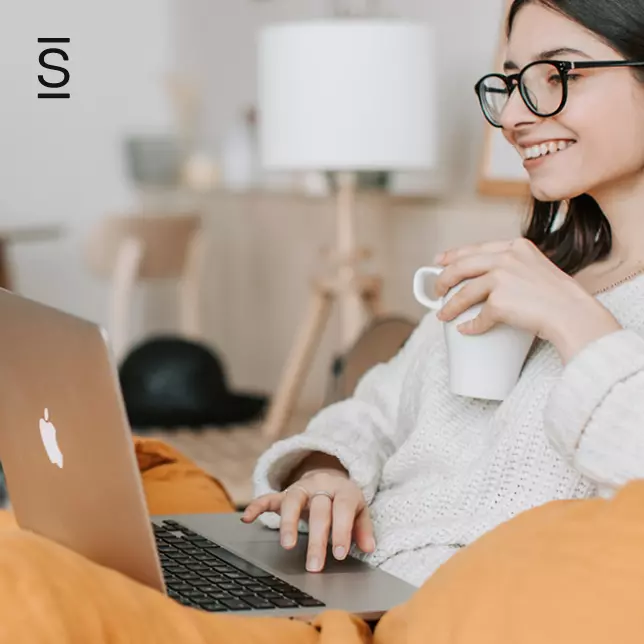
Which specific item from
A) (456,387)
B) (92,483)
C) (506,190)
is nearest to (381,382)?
(456,387)

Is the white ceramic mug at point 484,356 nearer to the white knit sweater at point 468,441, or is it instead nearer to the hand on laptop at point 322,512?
the white knit sweater at point 468,441

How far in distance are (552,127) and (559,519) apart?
1.64 feet

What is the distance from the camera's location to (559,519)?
40.6 inches

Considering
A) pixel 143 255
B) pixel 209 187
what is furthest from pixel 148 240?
pixel 209 187

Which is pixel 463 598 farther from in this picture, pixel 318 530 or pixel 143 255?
pixel 143 255

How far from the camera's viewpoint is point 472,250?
1.32 meters

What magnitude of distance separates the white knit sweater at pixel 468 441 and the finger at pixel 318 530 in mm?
81

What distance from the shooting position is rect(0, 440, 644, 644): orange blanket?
2.99 feet

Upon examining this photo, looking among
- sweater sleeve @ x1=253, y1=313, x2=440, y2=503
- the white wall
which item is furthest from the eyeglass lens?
the white wall

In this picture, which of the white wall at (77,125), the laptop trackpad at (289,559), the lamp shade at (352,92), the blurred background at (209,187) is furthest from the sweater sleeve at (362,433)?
the white wall at (77,125)

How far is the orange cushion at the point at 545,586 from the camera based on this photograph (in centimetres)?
93

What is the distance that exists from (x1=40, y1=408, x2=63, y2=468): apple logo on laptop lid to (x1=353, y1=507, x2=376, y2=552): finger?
36 centimetres

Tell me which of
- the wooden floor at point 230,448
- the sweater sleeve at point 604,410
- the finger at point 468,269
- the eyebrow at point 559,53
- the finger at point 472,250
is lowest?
the wooden floor at point 230,448

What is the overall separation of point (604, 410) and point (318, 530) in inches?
11.7
